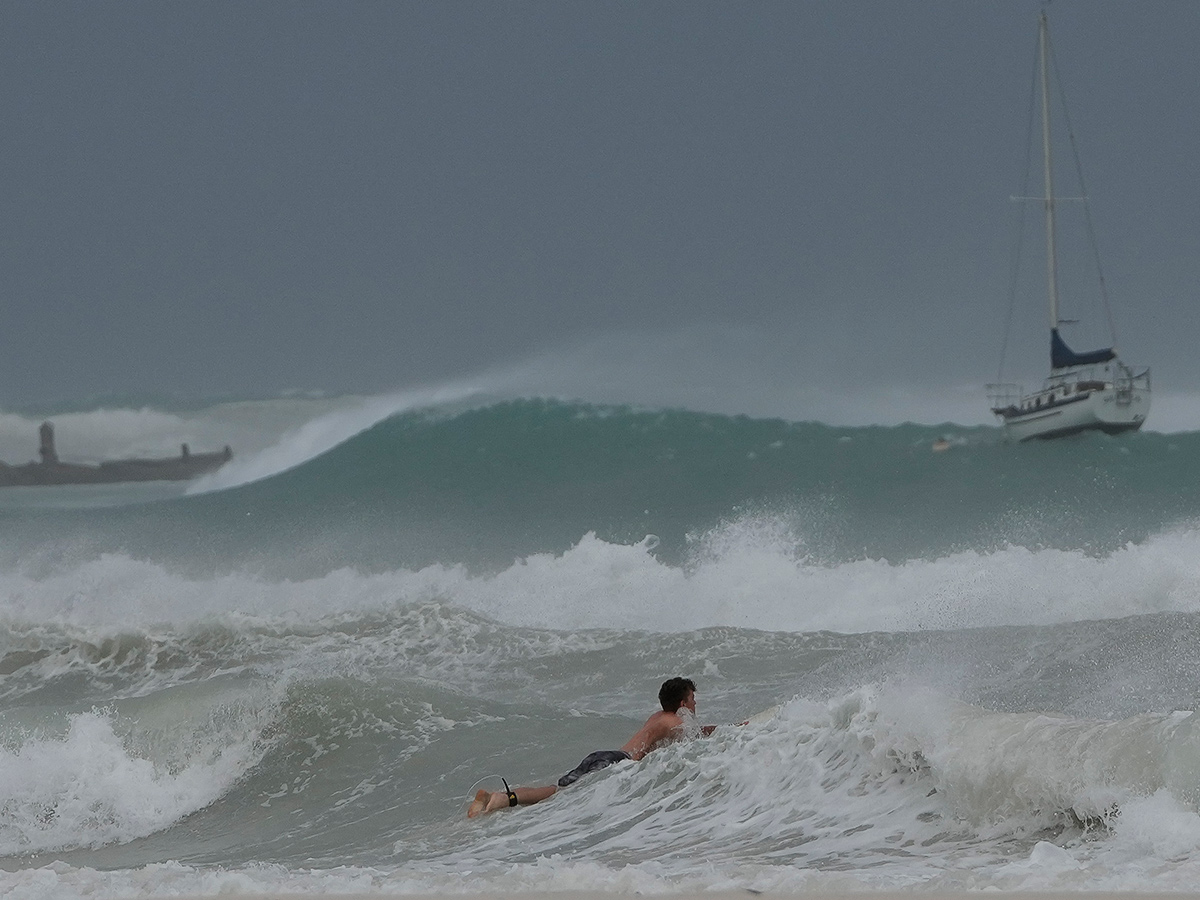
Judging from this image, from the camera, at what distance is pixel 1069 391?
938 inches

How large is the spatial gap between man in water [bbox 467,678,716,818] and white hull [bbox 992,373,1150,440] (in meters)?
18.9

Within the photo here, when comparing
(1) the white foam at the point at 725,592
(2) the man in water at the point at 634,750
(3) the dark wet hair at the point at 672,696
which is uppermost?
(1) the white foam at the point at 725,592

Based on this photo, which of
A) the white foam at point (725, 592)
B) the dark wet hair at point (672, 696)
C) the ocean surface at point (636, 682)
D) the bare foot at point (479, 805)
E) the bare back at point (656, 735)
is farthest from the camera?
the white foam at point (725, 592)

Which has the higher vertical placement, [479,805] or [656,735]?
[656,735]

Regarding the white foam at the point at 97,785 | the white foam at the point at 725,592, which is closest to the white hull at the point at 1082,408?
the white foam at the point at 725,592

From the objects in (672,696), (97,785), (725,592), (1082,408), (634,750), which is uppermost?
(1082,408)

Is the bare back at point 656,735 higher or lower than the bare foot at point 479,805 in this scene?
higher

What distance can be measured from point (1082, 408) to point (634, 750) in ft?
63.2

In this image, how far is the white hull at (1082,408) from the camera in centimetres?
2375

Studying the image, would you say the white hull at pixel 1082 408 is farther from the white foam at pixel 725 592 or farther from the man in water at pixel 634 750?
the man in water at pixel 634 750

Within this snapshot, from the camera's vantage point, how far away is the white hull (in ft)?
77.9

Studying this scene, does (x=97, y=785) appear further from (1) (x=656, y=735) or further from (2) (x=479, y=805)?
(1) (x=656, y=735)

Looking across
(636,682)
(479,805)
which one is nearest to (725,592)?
(636,682)

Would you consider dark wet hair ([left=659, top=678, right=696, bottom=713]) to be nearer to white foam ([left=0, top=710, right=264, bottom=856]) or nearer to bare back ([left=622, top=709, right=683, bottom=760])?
bare back ([left=622, top=709, right=683, bottom=760])
